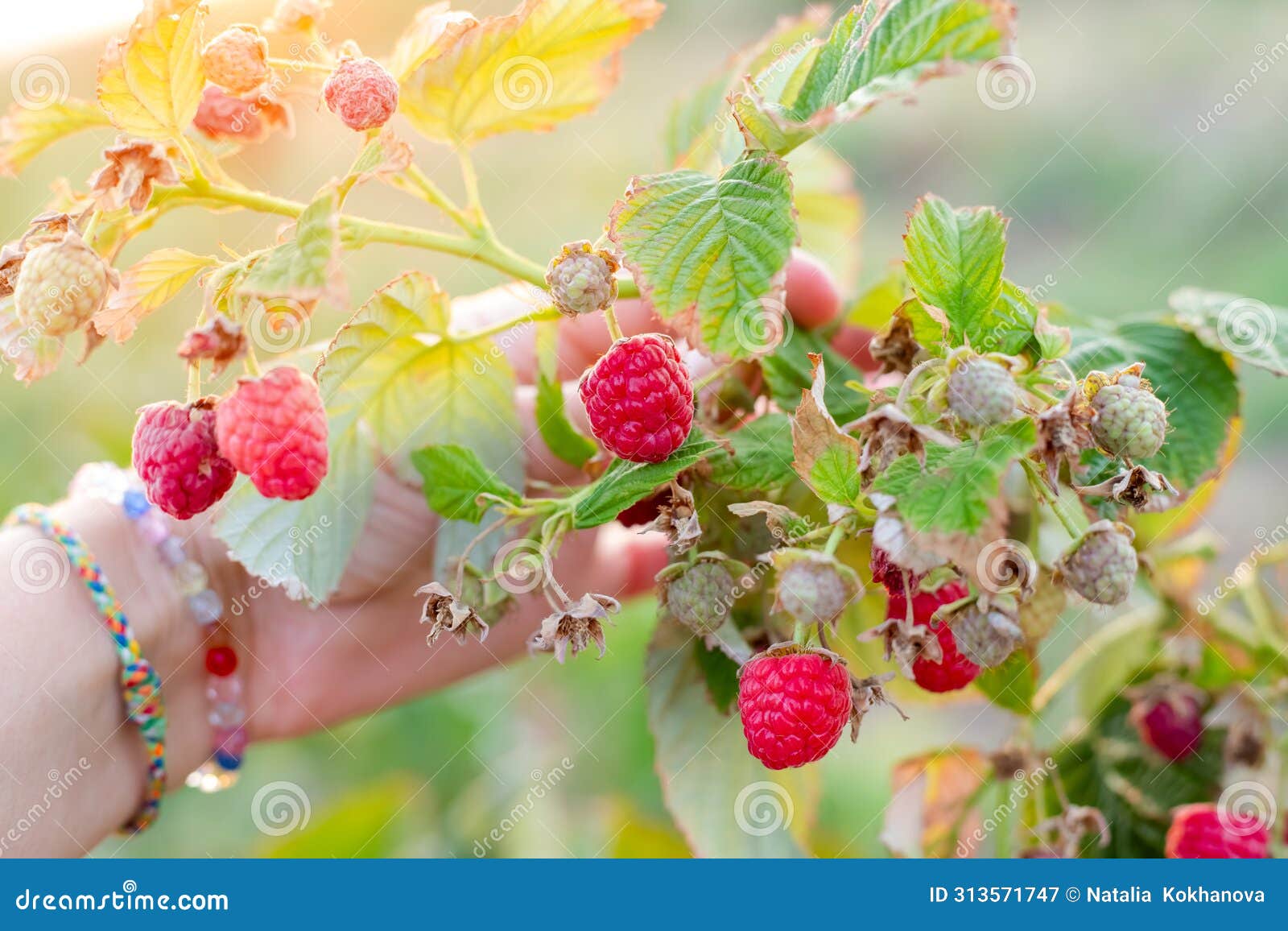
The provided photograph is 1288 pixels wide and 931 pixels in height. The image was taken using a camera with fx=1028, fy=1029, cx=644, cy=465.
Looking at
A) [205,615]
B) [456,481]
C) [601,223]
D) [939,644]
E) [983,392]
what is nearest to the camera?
[983,392]

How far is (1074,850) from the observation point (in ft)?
2.59

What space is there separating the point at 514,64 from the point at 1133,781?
89 cm

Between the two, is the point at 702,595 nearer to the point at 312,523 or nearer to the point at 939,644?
the point at 939,644

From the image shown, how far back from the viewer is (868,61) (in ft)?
1.70

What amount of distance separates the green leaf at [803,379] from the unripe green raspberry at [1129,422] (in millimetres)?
173

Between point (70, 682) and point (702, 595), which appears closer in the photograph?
point (702, 595)

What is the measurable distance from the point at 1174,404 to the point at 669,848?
34.5 inches

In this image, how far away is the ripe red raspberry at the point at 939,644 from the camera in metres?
0.59

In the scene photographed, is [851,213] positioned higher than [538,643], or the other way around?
[851,213]

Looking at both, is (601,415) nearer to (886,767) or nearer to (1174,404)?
(1174,404)

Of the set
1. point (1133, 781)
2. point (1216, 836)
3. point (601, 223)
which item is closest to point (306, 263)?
point (1216, 836)

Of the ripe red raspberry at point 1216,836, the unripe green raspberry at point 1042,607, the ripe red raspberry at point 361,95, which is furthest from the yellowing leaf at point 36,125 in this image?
the ripe red raspberry at point 1216,836

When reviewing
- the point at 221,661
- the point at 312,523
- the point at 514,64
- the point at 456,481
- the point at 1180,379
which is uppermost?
the point at 1180,379

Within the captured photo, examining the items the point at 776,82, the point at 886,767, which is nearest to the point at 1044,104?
the point at 886,767
